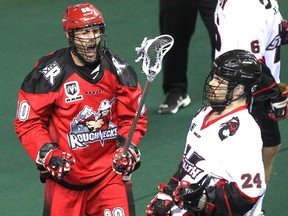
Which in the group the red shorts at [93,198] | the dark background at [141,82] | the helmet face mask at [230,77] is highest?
the helmet face mask at [230,77]

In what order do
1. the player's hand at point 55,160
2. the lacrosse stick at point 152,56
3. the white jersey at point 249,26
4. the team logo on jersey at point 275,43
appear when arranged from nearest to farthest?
the lacrosse stick at point 152,56
the player's hand at point 55,160
the white jersey at point 249,26
the team logo on jersey at point 275,43

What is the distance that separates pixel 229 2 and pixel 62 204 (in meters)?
1.50

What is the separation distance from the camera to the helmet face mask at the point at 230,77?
4.16 metres

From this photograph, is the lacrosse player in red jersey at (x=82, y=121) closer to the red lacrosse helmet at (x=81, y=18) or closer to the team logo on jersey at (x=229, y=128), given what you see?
the red lacrosse helmet at (x=81, y=18)

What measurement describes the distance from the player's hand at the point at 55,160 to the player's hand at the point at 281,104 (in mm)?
1290

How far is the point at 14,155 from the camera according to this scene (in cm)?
673

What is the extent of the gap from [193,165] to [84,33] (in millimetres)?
951

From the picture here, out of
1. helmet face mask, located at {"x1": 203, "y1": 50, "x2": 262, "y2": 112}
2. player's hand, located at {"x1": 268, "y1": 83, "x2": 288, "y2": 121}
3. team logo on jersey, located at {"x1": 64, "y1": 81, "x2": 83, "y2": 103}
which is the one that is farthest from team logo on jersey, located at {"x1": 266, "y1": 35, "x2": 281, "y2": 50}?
team logo on jersey, located at {"x1": 64, "y1": 81, "x2": 83, "y2": 103}

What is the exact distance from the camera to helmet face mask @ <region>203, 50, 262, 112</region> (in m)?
4.16

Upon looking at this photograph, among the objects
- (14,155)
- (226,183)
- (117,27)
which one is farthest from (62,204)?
(117,27)

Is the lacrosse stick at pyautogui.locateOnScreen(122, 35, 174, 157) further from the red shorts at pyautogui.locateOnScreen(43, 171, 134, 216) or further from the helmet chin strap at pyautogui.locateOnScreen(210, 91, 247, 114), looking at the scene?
the red shorts at pyautogui.locateOnScreen(43, 171, 134, 216)

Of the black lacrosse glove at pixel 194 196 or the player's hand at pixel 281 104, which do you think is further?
the player's hand at pixel 281 104

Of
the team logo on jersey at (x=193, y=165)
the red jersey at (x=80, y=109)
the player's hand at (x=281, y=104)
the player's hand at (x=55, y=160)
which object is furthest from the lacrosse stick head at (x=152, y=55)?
the player's hand at (x=281, y=104)

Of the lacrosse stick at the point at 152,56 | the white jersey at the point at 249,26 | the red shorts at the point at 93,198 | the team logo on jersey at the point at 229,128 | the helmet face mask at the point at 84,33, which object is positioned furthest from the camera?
the white jersey at the point at 249,26
